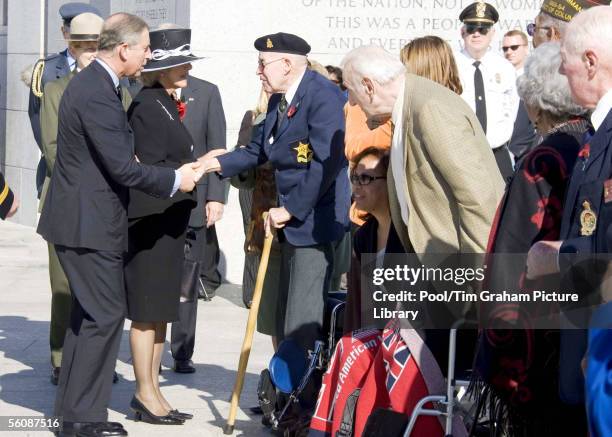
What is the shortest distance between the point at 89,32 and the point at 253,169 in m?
1.49

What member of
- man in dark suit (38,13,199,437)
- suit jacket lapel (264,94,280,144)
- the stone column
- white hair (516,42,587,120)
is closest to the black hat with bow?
man in dark suit (38,13,199,437)

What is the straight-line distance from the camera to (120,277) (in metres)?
6.30

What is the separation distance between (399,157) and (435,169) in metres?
0.19

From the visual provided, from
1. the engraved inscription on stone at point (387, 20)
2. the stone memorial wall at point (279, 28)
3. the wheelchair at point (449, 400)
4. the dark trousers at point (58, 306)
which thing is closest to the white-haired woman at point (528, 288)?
the wheelchair at point (449, 400)

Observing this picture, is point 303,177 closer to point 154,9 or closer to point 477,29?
point 477,29

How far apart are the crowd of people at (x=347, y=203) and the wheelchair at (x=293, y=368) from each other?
46 millimetres

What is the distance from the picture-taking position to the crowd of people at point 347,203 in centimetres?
391

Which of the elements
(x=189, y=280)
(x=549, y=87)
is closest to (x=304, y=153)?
(x=189, y=280)

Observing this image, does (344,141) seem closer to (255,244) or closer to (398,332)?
(255,244)

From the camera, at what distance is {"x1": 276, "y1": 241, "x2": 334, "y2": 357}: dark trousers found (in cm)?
632

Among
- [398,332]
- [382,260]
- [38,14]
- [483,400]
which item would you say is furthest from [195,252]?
[38,14]

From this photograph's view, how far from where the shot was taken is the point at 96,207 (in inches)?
243

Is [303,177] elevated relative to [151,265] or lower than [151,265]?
elevated

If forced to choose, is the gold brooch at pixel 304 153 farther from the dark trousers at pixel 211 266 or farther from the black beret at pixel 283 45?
the dark trousers at pixel 211 266
